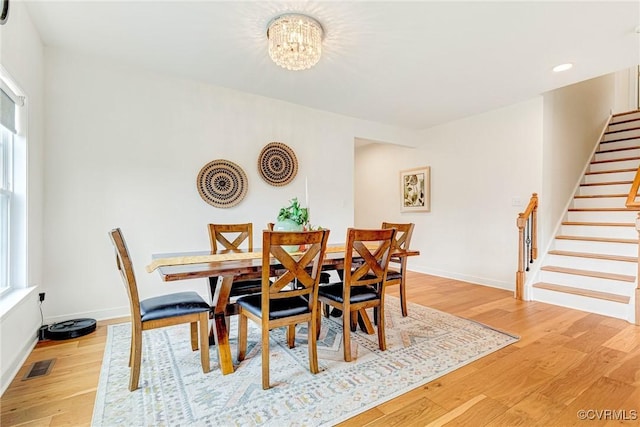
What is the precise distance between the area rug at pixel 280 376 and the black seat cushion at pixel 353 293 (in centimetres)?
40

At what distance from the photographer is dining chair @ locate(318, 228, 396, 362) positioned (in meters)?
2.11

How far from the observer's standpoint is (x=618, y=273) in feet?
11.4

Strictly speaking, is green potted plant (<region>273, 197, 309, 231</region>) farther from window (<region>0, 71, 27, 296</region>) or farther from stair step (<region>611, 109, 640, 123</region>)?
stair step (<region>611, 109, 640, 123</region>)

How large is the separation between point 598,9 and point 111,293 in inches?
181

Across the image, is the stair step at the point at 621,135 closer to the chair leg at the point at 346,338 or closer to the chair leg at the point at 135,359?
the chair leg at the point at 346,338

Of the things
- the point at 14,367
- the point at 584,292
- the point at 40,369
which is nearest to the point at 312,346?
the point at 40,369

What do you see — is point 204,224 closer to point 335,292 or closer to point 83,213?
point 83,213

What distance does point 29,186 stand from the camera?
2.37 m

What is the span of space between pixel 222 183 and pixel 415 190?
131 inches

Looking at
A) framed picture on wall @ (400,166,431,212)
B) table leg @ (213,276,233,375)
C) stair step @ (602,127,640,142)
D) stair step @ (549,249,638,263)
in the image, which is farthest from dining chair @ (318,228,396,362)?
stair step @ (602,127,640,142)

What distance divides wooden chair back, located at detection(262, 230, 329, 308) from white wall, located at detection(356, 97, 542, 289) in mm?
3336

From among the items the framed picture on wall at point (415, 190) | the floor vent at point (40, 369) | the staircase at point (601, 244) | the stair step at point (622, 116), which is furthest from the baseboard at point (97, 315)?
the stair step at point (622, 116)

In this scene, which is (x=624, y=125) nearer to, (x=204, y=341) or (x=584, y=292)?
(x=584, y=292)

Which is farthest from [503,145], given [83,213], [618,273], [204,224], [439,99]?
[83,213]
